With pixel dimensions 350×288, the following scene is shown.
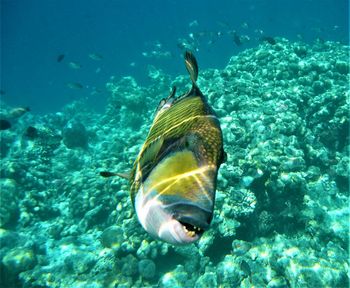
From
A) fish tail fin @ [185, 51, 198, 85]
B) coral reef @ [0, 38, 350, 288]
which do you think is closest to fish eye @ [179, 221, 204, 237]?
fish tail fin @ [185, 51, 198, 85]

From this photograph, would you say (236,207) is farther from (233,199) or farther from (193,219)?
(193,219)

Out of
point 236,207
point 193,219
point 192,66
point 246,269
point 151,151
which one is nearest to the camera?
point 193,219

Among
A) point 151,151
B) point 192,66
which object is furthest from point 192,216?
point 192,66

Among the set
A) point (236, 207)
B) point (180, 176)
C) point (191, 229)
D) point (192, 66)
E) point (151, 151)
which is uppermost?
point (236, 207)

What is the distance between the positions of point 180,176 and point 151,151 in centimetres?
13

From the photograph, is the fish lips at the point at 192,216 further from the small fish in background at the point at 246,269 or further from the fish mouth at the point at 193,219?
the small fish in background at the point at 246,269

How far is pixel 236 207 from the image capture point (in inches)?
254

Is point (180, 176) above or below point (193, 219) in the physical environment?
above

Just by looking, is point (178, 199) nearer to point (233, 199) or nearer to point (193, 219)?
point (193, 219)

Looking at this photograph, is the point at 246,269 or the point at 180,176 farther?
the point at 246,269

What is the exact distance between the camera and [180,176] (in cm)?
66

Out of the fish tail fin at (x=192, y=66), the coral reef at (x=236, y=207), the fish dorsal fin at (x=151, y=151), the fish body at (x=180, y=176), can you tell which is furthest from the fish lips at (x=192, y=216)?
the coral reef at (x=236, y=207)

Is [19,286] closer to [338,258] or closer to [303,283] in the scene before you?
[303,283]

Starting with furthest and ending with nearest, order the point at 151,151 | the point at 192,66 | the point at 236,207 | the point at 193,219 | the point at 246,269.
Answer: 1. the point at 236,207
2. the point at 246,269
3. the point at 192,66
4. the point at 151,151
5. the point at 193,219
